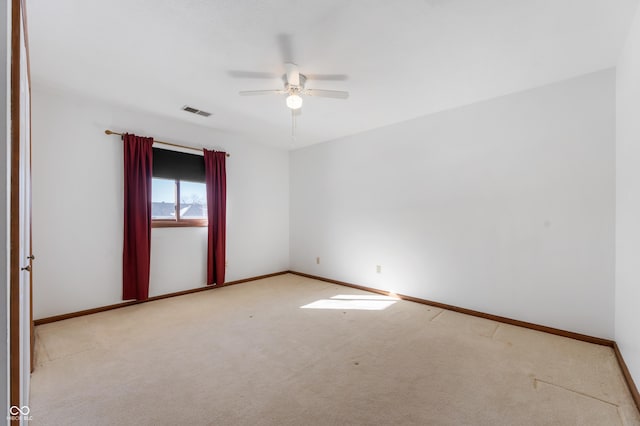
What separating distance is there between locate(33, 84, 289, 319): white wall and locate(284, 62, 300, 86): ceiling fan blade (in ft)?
6.69

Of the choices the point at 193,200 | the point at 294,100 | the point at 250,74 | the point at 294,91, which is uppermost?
the point at 250,74

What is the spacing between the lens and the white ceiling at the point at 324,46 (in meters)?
1.83

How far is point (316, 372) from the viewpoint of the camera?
216cm

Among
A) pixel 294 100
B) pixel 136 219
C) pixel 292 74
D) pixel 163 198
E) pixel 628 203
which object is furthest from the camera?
pixel 163 198

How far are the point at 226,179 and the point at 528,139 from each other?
4018 mm

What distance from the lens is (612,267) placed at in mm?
2549

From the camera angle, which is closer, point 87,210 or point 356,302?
point 87,210

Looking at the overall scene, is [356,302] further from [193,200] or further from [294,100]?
[193,200]

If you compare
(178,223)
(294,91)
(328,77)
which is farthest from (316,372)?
(178,223)

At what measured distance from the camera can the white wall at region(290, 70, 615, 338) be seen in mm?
2633

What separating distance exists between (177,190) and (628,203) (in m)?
4.77

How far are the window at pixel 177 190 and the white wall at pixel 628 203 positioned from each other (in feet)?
15.0

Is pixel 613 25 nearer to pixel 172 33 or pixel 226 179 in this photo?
pixel 172 33

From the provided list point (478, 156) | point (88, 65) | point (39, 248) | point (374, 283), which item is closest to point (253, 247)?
Answer: point (374, 283)
